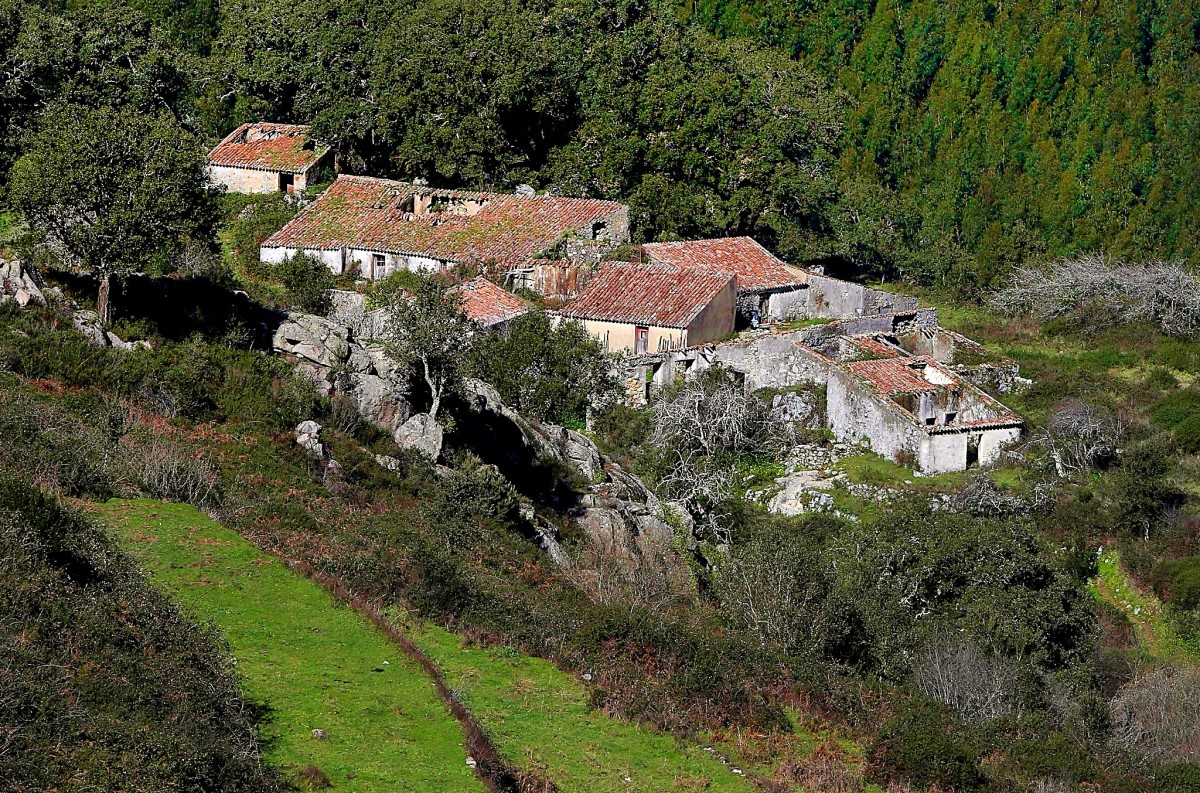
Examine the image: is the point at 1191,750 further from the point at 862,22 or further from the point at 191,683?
the point at 862,22

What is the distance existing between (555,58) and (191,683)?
39.5 m

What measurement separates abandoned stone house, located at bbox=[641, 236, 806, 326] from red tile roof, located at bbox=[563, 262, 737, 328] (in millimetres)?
857

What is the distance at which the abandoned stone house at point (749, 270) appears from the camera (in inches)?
1811

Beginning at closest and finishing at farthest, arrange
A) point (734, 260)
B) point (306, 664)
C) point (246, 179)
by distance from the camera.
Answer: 1. point (306, 664)
2. point (734, 260)
3. point (246, 179)

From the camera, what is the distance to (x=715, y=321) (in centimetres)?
4394

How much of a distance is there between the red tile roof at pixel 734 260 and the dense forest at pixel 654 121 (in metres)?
3.01

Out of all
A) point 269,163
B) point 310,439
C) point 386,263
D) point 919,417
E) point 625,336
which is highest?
point 310,439

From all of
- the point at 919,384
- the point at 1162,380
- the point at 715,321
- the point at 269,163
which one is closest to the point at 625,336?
Result: the point at 715,321

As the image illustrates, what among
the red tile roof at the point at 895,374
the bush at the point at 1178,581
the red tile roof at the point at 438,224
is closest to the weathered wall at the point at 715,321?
the red tile roof at the point at 895,374

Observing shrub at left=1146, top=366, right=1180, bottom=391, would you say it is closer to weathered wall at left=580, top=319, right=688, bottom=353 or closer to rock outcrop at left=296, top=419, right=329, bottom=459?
weathered wall at left=580, top=319, right=688, bottom=353

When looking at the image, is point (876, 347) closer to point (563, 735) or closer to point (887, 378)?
point (887, 378)

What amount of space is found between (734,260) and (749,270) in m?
0.75

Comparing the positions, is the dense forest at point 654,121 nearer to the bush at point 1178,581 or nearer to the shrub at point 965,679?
the bush at point 1178,581

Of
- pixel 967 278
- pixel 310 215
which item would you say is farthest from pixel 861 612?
pixel 967 278
